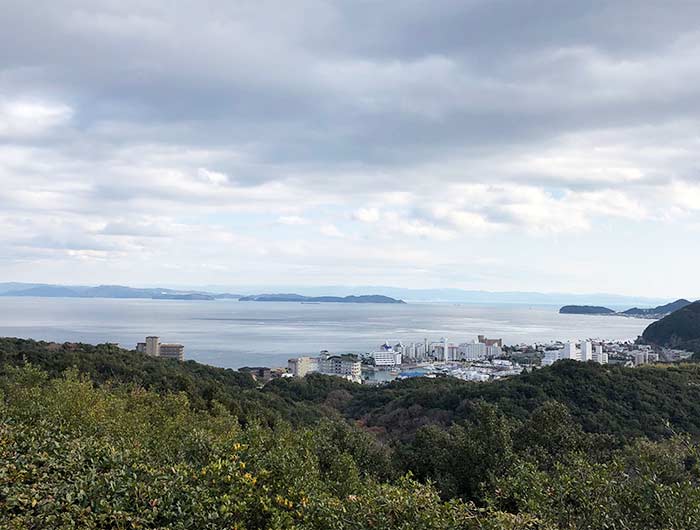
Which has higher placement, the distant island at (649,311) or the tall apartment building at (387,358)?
the distant island at (649,311)

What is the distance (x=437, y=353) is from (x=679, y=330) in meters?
34.2

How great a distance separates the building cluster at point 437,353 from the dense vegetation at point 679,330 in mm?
22942

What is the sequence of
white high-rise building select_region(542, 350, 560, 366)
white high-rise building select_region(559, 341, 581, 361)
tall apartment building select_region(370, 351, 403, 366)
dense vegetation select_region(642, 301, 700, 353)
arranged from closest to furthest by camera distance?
white high-rise building select_region(559, 341, 581, 361) < white high-rise building select_region(542, 350, 560, 366) < tall apartment building select_region(370, 351, 403, 366) < dense vegetation select_region(642, 301, 700, 353)

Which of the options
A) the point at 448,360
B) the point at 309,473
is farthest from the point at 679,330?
the point at 309,473

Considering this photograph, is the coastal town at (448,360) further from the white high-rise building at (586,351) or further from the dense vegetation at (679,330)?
the dense vegetation at (679,330)

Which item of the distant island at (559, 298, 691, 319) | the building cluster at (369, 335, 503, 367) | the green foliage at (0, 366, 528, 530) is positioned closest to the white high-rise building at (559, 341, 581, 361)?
the building cluster at (369, 335, 503, 367)

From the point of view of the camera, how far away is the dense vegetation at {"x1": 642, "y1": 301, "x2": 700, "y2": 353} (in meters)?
71.5

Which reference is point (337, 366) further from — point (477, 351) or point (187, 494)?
point (187, 494)

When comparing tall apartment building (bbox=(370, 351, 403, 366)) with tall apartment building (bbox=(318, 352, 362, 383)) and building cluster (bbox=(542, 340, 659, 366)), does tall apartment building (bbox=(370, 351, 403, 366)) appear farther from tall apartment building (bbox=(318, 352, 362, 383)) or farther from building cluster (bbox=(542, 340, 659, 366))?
building cluster (bbox=(542, 340, 659, 366))

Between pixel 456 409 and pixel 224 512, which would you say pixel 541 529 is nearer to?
pixel 224 512

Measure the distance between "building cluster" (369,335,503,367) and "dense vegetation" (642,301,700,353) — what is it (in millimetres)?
22942

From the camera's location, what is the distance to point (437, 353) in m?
78.8

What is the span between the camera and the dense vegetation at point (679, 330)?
71.5 meters

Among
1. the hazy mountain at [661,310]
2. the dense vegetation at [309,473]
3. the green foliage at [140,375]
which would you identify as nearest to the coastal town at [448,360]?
the green foliage at [140,375]
